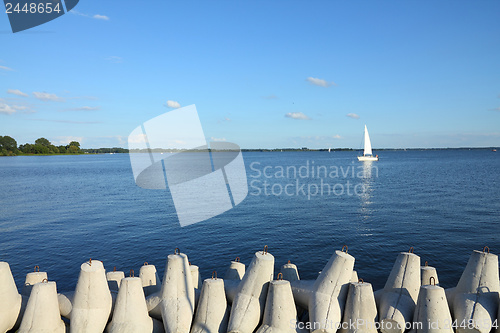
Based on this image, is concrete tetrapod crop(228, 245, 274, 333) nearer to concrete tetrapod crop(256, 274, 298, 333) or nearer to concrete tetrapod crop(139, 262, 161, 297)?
concrete tetrapod crop(256, 274, 298, 333)

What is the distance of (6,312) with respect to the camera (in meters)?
10.8

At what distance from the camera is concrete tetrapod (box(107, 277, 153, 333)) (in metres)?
10.5

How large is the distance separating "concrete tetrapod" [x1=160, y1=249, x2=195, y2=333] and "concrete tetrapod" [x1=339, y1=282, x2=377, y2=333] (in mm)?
4954

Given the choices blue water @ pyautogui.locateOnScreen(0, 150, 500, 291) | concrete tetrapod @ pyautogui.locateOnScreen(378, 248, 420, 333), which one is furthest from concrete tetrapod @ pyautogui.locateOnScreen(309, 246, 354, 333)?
blue water @ pyautogui.locateOnScreen(0, 150, 500, 291)

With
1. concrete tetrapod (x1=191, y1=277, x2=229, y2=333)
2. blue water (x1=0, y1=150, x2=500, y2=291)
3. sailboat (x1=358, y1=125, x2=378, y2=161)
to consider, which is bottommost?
blue water (x1=0, y1=150, x2=500, y2=291)

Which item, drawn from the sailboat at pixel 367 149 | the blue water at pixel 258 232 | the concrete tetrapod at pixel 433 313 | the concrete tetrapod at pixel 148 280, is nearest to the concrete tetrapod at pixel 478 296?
the concrete tetrapod at pixel 433 313

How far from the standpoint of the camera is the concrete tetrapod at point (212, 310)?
425 inches

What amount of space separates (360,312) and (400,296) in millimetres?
1744

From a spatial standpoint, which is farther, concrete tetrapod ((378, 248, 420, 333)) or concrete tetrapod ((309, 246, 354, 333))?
A: concrete tetrapod ((378, 248, 420, 333))

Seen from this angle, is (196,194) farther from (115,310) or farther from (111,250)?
(115,310)

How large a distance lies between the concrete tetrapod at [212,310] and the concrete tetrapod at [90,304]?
293 cm

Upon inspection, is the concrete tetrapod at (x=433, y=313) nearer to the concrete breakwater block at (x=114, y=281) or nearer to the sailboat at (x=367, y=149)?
the concrete breakwater block at (x=114, y=281)

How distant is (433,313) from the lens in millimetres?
9945

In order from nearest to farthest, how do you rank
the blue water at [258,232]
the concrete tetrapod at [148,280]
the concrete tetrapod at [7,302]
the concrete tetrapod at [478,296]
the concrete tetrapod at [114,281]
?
1. the concrete tetrapod at [478,296]
2. the concrete tetrapod at [7,302]
3. the concrete tetrapod at [148,280]
4. the concrete tetrapod at [114,281]
5. the blue water at [258,232]
